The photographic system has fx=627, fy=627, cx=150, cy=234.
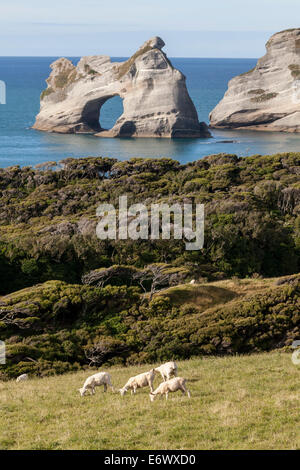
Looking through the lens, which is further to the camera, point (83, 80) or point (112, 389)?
point (83, 80)

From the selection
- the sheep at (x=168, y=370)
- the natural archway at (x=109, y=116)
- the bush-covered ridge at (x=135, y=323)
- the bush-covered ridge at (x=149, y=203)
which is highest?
the natural archway at (x=109, y=116)

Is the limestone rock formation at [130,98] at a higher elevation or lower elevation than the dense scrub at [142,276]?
higher

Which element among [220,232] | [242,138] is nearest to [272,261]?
[220,232]

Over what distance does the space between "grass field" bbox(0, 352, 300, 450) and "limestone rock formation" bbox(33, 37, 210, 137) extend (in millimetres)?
123146

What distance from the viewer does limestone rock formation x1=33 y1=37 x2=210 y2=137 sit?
13938 cm

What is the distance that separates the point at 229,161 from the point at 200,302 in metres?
45.1

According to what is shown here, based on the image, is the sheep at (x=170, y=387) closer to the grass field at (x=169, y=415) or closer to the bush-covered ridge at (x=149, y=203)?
the grass field at (x=169, y=415)

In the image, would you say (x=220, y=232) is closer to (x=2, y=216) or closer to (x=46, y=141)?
(x=2, y=216)

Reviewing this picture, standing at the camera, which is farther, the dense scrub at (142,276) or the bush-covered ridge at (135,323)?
the dense scrub at (142,276)

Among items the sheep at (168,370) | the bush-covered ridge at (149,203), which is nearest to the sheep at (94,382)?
the sheep at (168,370)

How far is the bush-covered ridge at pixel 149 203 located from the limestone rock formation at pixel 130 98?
6678 centimetres

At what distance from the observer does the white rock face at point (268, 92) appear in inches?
5763

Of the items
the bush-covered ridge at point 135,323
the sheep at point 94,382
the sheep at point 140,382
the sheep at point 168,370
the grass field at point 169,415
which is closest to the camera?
the grass field at point 169,415

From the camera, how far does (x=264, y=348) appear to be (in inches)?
1061
